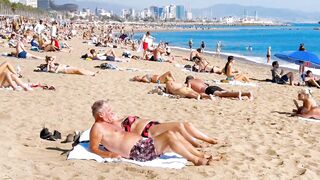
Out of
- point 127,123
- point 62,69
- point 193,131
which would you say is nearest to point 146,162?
point 127,123

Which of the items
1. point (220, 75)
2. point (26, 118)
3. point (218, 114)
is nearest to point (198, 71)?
point (220, 75)

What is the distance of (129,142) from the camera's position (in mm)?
5363

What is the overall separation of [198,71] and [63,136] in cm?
1019

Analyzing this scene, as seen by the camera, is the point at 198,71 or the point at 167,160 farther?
the point at 198,71

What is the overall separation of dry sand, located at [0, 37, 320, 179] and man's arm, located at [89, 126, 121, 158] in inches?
4.8

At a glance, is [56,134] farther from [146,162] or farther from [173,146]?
[173,146]

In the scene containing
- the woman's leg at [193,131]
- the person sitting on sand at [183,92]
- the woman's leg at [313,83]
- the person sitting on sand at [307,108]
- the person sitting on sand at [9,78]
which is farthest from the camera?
the woman's leg at [313,83]

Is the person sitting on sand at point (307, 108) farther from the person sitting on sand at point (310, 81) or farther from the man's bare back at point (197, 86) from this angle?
the person sitting on sand at point (310, 81)

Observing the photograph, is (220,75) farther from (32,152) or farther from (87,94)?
(32,152)

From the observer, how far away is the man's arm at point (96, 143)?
5375 millimetres

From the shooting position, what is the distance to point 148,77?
12.8 m

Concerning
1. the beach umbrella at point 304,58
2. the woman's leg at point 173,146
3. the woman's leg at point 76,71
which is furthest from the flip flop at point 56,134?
the beach umbrella at point 304,58

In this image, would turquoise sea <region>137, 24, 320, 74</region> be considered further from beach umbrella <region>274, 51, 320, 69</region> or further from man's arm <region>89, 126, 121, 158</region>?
man's arm <region>89, 126, 121, 158</region>

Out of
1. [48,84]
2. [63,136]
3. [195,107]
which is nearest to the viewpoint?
[63,136]
